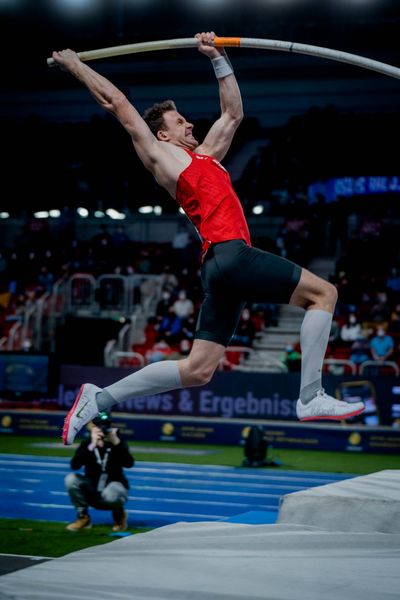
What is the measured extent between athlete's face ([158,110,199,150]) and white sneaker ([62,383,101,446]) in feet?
4.79

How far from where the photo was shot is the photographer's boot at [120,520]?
368 inches

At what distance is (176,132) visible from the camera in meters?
5.22

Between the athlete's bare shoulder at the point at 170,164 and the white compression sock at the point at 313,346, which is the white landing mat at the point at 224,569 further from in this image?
the athlete's bare shoulder at the point at 170,164

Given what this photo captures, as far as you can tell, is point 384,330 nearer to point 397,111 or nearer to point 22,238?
point 397,111

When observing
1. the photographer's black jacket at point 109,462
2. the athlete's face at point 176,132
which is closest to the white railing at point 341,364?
the photographer's black jacket at point 109,462

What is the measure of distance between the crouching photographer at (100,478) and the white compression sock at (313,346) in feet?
15.4

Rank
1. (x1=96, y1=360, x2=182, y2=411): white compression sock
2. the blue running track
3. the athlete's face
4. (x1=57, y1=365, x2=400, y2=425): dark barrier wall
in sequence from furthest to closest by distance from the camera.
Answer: (x1=57, y1=365, x2=400, y2=425): dark barrier wall → the blue running track → the athlete's face → (x1=96, y1=360, x2=182, y2=411): white compression sock

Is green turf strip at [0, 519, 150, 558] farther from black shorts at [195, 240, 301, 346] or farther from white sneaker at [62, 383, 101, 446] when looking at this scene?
black shorts at [195, 240, 301, 346]

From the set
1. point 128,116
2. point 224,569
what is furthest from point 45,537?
point 128,116

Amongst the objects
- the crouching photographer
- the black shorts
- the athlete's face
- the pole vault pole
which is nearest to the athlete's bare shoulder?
the athlete's face

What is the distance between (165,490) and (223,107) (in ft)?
25.3

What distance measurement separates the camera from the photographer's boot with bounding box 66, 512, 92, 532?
30.7 ft

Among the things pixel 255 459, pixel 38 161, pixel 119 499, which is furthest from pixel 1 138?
pixel 119 499

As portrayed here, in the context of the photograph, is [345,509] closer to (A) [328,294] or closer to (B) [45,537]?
(A) [328,294]
